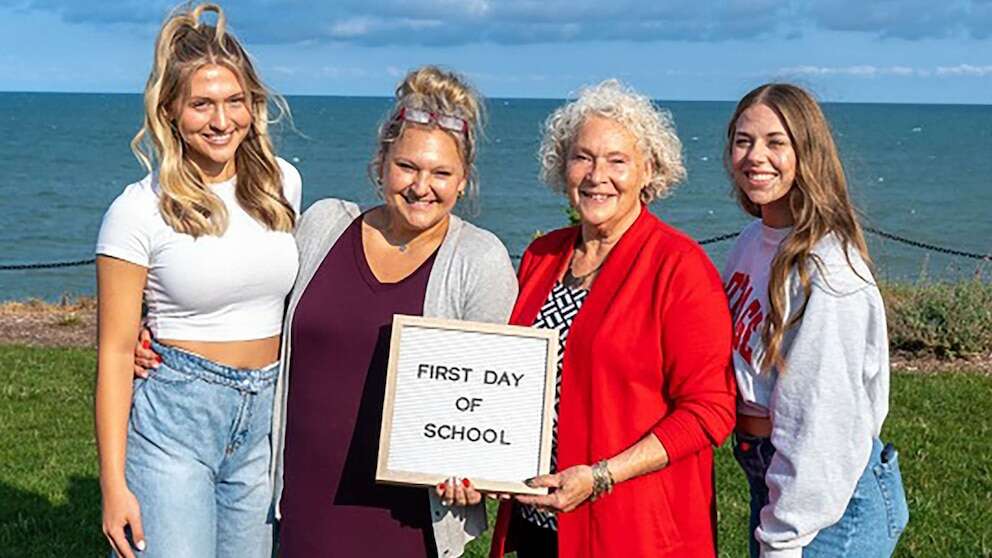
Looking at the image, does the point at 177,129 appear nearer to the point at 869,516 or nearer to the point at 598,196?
the point at 598,196

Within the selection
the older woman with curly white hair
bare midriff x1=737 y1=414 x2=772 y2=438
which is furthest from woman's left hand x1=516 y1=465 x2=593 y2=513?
bare midriff x1=737 y1=414 x2=772 y2=438

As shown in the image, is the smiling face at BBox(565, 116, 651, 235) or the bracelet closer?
the bracelet

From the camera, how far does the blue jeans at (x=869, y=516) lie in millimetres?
3695

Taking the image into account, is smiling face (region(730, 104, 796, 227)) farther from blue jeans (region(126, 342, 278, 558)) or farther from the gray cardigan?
blue jeans (region(126, 342, 278, 558))

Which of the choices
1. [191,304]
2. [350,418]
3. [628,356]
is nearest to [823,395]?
[628,356]

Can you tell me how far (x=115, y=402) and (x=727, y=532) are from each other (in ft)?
12.8

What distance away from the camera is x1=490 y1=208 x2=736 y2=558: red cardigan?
12.2 feet

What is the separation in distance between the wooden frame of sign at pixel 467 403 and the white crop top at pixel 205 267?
18.9 inches

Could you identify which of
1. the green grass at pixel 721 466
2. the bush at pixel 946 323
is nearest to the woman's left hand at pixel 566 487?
the green grass at pixel 721 466

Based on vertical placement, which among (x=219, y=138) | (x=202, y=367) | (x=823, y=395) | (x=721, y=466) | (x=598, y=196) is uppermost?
(x=219, y=138)

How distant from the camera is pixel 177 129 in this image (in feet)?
12.9

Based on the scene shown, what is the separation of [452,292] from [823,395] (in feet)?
3.83

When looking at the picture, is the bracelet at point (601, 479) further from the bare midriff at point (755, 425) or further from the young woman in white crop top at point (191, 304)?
the young woman in white crop top at point (191, 304)

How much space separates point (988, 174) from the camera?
65.8 m
